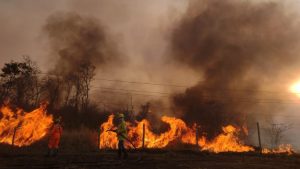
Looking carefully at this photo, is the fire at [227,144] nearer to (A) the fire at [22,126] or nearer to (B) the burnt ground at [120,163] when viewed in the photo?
(B) the burnt ground at [120,163]

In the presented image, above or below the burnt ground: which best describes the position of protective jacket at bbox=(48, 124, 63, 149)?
above

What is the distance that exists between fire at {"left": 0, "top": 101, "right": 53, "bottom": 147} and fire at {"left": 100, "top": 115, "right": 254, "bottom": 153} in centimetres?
619

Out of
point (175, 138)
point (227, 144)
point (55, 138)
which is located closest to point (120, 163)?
point (55, 138)

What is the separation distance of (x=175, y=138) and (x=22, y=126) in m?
15.8

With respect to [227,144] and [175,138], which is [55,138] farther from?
[227,144]

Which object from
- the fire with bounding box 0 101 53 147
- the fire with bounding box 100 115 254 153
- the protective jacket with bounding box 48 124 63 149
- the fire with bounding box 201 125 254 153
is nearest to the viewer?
the protective jacket with bounding box 48 124 63 149

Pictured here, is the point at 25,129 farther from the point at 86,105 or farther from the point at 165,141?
the point at 86,105

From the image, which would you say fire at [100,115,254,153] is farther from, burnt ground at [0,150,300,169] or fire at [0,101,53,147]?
burnt ground at [0,150,300,169]

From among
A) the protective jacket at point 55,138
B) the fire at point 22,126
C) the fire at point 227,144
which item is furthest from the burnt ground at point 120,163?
the fire at point 227,144

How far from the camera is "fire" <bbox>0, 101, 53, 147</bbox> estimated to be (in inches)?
947

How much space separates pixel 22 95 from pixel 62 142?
20341 mm

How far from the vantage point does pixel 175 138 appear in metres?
30.1

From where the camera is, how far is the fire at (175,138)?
28031mm

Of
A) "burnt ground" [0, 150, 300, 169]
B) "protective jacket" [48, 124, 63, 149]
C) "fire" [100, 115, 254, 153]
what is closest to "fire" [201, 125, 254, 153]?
"fire" [100, 115, 254, 153]
